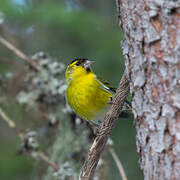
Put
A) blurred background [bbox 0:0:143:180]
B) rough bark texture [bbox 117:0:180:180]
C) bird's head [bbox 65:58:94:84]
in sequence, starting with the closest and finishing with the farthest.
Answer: rough bark texture [bbox 117:0:180:180]
bird's head [bbox 65:58:94:84]
blurred background [bbox 0:0:143:180]

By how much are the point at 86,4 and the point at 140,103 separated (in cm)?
571

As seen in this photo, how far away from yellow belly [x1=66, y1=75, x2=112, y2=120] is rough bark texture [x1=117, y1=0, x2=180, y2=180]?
2.33 metres

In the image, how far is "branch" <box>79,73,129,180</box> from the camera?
231 cm

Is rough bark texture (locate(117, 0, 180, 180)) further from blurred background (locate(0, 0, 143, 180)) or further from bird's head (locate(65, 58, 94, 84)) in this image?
blurred background (locate(0, 0, 143, 180))

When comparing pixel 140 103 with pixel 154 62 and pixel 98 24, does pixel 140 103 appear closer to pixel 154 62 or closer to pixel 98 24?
pixel 154 62

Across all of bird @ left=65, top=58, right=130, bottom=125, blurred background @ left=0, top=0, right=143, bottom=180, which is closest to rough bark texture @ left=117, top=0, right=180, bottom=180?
bird @ left=65, top=58, right=130, bottom=125

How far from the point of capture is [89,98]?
4.30 meters

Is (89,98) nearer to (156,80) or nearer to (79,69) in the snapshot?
(79,69)

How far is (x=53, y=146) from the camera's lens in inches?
188

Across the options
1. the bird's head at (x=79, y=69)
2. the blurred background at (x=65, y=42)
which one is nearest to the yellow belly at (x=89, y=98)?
the bird's head at (x=79, y=69)

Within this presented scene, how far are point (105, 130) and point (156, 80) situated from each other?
697mm

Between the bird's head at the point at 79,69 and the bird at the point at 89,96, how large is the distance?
0.16 feet

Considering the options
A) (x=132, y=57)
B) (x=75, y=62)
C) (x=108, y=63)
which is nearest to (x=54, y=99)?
(x=75, y=62)

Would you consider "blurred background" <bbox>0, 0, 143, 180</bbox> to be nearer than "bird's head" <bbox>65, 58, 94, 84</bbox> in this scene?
No
